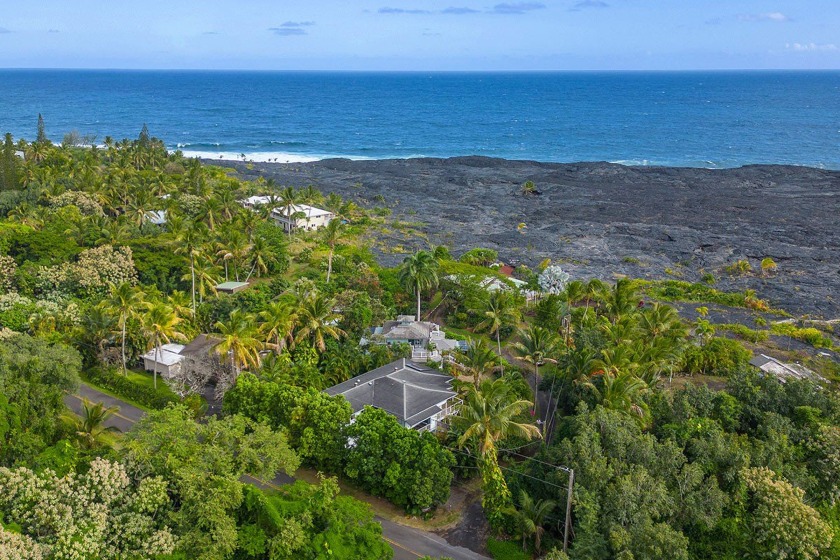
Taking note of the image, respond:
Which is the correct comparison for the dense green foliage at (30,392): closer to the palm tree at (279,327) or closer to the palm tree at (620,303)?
the palm tree at (279,327)

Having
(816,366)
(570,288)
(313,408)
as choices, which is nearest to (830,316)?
(816,366)

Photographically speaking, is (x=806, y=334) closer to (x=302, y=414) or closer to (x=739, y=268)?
(x=739, y=268)

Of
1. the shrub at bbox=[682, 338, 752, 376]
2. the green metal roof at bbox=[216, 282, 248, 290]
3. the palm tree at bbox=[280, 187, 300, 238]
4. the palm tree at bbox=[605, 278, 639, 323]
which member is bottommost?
the shrub at bbox=[682, 338, 752, 376]

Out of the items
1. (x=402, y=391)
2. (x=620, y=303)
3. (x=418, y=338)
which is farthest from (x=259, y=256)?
(x=620, y=303)

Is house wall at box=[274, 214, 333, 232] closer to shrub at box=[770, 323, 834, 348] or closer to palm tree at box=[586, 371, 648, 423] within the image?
shrub at box=[770, 323, 834, 348]

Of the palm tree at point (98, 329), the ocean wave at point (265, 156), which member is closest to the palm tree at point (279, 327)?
the palm tree at point (98, 329)

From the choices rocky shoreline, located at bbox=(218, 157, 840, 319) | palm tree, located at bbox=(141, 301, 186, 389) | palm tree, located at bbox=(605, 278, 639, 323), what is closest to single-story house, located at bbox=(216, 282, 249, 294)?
palm tree, located at bbox=(141, 301, 186, 389)
